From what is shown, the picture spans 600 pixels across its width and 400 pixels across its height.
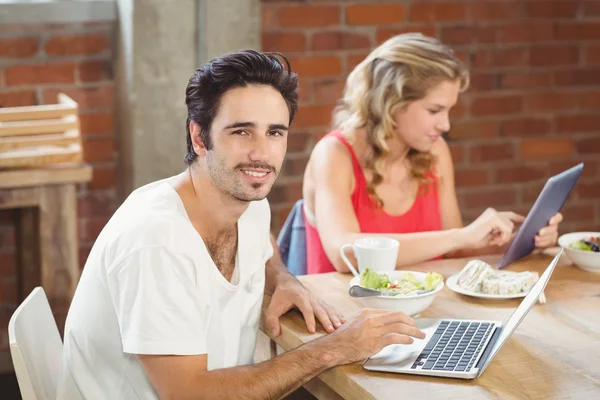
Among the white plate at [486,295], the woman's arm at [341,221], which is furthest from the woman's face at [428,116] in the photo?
the white plate at [486,295]

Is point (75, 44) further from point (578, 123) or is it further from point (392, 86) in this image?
point (578, 123)

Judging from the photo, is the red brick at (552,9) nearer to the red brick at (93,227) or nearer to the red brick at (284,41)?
the red brick at (284,41)

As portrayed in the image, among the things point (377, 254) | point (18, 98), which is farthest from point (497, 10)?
point (377, 254)

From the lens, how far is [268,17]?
3.39 metres

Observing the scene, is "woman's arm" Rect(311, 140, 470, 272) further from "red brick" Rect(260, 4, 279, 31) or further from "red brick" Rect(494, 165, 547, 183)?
"red brick" Rect(494, 165, 547, 183)

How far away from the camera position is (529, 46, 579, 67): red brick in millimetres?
3836

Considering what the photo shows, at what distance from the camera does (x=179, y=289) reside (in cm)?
165

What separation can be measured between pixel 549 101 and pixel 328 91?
0.99 meters

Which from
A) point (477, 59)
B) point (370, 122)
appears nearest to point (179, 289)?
point (370, 122)

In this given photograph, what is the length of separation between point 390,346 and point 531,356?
0.83 ft

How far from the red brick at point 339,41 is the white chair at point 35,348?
72.3 inches

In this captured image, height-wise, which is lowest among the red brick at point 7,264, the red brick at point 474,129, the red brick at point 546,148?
the red brick at point 7,264

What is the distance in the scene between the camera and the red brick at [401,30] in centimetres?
356

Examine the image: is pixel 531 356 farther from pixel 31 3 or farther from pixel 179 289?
pixel 31 3
